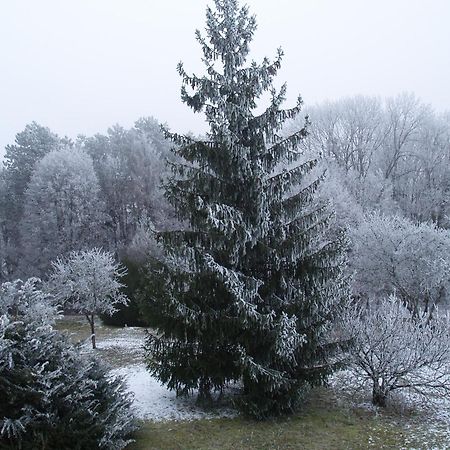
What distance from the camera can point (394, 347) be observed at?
998 cm

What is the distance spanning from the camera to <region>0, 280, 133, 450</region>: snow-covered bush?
24.0 ft

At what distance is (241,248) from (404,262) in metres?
11.4

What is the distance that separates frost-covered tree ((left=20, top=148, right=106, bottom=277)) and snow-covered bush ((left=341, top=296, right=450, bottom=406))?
24006 millimetres

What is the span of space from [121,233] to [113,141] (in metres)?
10.5

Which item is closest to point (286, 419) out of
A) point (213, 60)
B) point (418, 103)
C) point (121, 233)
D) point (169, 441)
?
point (169, 441)

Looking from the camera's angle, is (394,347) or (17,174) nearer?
(394,347)

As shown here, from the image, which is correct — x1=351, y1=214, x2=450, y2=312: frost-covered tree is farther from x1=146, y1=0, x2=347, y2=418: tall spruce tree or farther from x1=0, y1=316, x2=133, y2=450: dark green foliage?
x1=0, y1=316, x2=133, y2=450: dark green foliage

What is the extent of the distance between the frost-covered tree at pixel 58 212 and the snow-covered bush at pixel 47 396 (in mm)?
22921

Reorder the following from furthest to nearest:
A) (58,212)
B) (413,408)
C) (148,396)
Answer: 1. (58,212)
2. (148,396)
3. (413,408)

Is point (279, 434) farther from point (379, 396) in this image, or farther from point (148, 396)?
point (148, 396)

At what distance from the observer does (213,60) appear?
998cm

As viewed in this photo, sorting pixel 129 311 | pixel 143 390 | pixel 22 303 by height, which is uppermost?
pixel 22 303

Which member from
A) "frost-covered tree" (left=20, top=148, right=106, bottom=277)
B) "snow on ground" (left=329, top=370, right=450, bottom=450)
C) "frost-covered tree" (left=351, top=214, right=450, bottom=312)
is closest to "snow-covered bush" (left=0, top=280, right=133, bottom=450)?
"snow on ground" (left=329, top=370, right=450, bottom=450)

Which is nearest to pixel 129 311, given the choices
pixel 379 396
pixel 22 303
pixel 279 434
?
pixel 22 303
